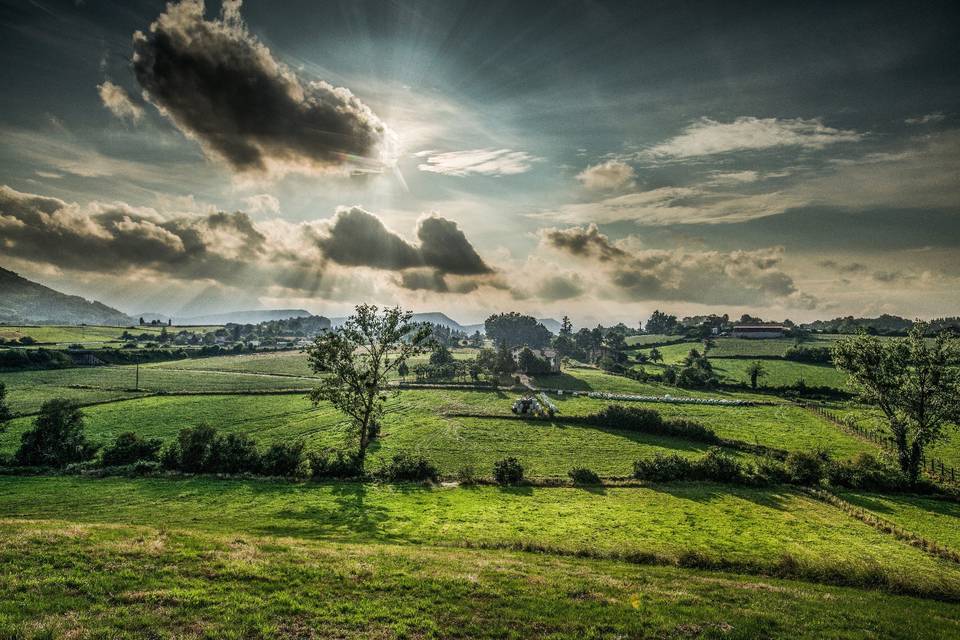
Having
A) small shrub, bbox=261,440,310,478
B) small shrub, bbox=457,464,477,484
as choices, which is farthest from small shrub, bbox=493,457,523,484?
small shrub, bbox=261,440,310,478

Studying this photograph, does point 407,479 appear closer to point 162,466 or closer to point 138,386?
point 162,466

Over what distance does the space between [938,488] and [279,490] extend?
218ft

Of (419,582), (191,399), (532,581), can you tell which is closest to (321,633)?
(419,582)

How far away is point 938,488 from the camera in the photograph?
40.9 m

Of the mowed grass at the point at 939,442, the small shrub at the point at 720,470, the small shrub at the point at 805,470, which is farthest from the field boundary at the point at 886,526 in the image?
the mowed grass at the point at 939,442

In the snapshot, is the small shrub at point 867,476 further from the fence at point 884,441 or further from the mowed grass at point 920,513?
the fence at point 884,441

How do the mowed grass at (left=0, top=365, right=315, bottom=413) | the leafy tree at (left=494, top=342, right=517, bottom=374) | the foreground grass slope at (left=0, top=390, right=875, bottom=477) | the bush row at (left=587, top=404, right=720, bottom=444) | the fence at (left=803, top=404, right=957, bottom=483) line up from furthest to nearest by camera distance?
the leafy tree at (left=494, top=342, right=517, bottom=374) → the mowed grass at (left=0, top=365, right=315, bottom=413) → the bush row at (left=587, top=404, right=720, bottom=444) → the foreground grass slope at (left=0, top=390, right=875, bottom=477) → the fence at (left=803, top=404, right=957, bottom=483)

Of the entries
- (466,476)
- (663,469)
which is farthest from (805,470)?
(466,476)

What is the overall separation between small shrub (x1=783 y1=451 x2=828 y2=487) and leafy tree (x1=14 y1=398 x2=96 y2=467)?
77634 mm

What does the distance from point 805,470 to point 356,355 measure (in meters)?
53.2

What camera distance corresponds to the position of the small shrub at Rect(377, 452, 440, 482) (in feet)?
139

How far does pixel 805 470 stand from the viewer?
4306 centimetres

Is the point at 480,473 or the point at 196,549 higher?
the point at 196,549

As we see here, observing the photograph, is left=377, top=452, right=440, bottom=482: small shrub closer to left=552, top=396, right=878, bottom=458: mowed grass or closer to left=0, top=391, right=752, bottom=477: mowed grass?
left=0, top=391, right=752, bottom=477: mowed grass
